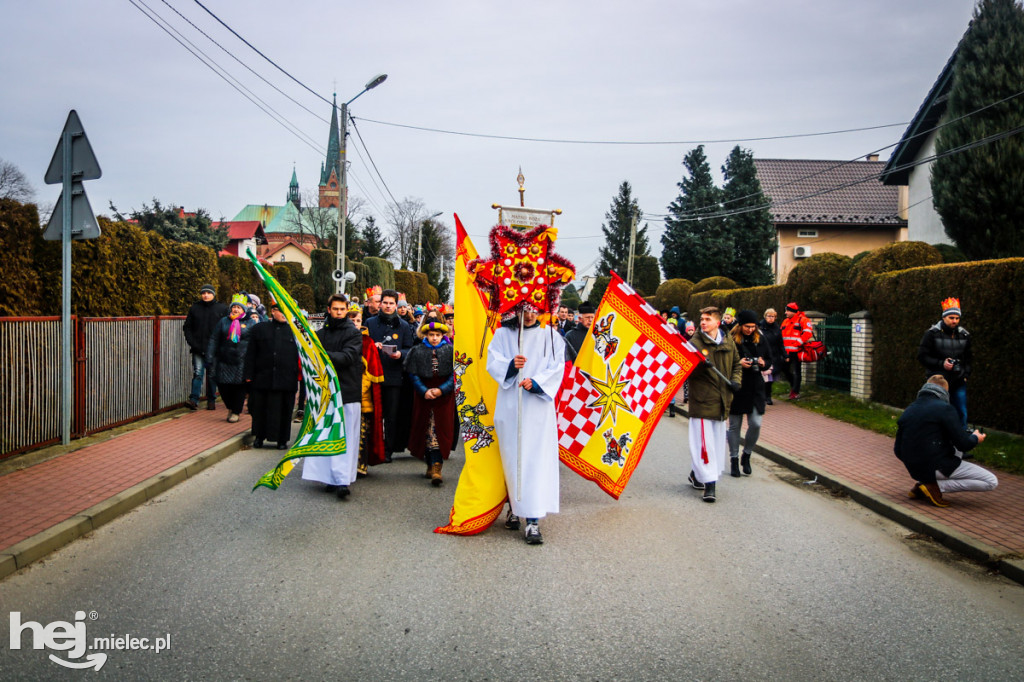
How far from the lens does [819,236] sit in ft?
128

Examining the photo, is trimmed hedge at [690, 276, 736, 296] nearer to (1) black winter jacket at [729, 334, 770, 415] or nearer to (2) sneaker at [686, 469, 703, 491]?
(1) black winter jacket at [729, 334, 770, 415]

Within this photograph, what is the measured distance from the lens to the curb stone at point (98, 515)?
5.13 metres

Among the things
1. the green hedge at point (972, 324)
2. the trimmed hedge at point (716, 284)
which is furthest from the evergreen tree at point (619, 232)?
the green hedge at point (972, 324)

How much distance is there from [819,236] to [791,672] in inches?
1535

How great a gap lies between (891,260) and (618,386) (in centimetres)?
949

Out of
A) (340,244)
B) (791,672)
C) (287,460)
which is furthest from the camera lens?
(340,244)

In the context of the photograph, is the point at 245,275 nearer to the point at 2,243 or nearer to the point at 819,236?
the point at 2,243

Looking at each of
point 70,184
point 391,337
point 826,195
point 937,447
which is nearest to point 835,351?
point 937,447

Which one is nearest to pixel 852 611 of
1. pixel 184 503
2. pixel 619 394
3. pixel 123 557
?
pixel 619 394

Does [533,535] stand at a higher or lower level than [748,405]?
lower

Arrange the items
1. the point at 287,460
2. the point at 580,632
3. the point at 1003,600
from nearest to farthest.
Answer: the point at 580,632, the point at 1003,600, the point at 287,460

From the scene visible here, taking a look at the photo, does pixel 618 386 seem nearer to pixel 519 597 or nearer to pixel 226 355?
pixel 519 597

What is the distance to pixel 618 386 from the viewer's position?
776cm

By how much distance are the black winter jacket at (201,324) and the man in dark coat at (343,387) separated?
553cm
